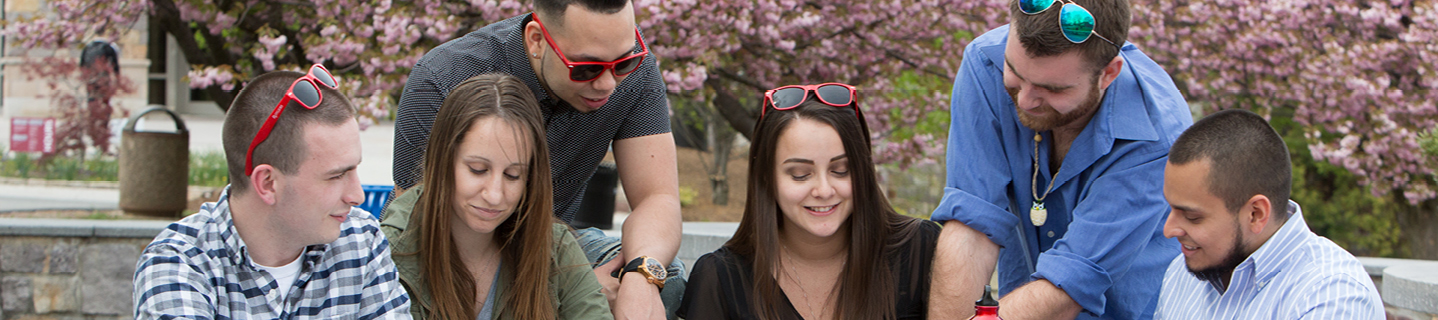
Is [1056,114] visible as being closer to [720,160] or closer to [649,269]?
[649,269]

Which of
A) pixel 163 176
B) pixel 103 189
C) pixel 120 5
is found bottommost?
pixel 103 189

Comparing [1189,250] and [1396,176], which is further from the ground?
[1189,250]

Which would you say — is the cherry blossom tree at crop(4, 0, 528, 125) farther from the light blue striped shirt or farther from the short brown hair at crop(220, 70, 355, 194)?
the light blue striped shirt

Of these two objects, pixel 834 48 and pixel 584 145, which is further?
pixel 834 48

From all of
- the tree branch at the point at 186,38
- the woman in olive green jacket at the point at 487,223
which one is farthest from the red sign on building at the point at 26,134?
the woman in olive green jacket at the point at 487,223

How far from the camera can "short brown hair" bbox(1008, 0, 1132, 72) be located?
2.45m

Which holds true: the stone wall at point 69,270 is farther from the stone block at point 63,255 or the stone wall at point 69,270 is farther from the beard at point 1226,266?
the beard at point 1226,266

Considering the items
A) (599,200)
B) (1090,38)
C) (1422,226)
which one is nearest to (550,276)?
(1090,38)

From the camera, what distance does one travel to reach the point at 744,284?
280 cm

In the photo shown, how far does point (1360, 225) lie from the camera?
9609 mm

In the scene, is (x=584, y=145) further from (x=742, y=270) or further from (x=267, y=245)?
(x=267, y=245)

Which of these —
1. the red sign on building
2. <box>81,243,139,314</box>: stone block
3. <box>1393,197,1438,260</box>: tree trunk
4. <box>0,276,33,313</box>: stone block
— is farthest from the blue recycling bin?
the red sign on building

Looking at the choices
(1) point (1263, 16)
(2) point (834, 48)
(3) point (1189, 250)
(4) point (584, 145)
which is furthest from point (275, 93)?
(1) point (1263, 16)

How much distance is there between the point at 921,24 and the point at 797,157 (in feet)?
14.5
